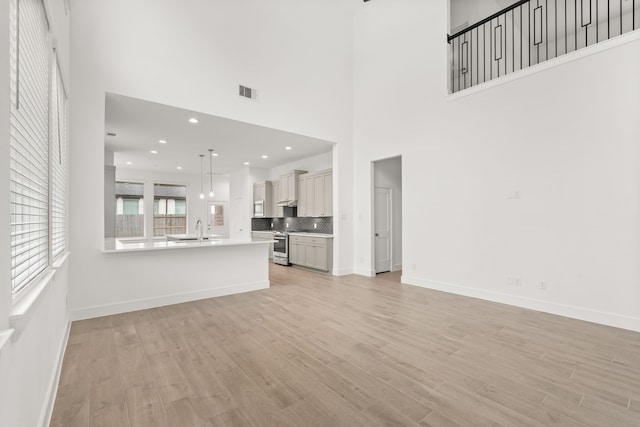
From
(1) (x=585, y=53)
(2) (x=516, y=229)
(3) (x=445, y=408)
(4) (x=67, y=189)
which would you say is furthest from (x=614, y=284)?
(4) (x=67, y=189)

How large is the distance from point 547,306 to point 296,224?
6190mm

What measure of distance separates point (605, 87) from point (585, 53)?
501mm

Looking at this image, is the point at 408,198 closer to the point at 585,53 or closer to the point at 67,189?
the point at 585,53

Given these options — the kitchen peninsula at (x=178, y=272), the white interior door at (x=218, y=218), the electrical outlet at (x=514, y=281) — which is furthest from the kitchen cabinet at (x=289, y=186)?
the electrical outlet at (x=514, y=281)

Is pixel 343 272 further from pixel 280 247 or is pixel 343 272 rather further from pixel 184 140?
pixel 184 140

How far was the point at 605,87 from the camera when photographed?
358cm

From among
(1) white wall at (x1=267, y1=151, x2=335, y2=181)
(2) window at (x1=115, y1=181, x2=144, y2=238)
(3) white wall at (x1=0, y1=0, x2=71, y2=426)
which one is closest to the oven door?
(1) white wall at (x1=267, y1=151, x2=335, y2=181)

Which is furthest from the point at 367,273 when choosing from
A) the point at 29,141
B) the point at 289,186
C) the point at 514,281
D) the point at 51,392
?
the point at 29,141

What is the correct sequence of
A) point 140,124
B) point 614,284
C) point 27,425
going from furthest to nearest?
point 140,124
point 614,284
point 27,425

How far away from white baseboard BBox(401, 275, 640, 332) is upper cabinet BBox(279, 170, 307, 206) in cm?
413

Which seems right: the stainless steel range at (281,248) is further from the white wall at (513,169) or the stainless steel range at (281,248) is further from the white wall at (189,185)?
the white wall at (189,185)

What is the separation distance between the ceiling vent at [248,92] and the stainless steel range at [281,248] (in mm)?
3838

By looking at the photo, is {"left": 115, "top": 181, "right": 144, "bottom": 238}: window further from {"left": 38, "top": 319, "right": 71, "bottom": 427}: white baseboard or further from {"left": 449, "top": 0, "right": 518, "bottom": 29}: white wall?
Answer: {"left": 449, "top": 0, "right": 518, "bottom": 29}: white wall

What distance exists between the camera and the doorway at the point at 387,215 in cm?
670
